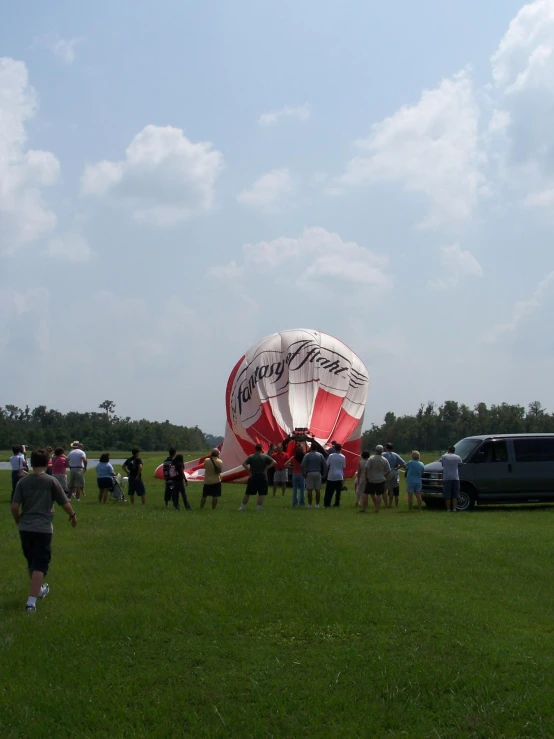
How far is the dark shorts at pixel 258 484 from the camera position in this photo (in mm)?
19797

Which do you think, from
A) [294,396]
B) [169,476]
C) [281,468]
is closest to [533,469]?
[281,468]

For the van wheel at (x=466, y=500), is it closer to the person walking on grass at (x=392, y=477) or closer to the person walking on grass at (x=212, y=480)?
the person walking on grass at (x=392, y=477)

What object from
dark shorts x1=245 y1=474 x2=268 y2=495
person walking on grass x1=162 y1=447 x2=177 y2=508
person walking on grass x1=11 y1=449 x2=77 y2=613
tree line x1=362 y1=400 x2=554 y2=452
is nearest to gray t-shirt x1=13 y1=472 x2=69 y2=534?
person walking on grass x1=11 y1=449 x2=77 y2=613

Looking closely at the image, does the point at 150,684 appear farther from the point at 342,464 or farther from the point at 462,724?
the point at 342,464

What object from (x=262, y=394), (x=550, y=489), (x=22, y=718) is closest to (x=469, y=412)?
(x=262, y=394)

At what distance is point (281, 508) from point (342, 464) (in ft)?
6.48

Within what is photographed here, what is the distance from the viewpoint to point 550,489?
2102 cm

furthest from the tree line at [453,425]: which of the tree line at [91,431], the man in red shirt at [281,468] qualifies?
the man in red shirt at [281,468]

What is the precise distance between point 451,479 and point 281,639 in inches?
519

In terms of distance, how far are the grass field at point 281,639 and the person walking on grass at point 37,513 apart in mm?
461

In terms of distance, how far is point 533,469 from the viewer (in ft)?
69.2

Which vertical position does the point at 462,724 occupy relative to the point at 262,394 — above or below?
below

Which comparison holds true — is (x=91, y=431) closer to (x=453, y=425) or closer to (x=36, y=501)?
(x=453, y=425)

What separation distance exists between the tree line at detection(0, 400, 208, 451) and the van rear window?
107 metres
